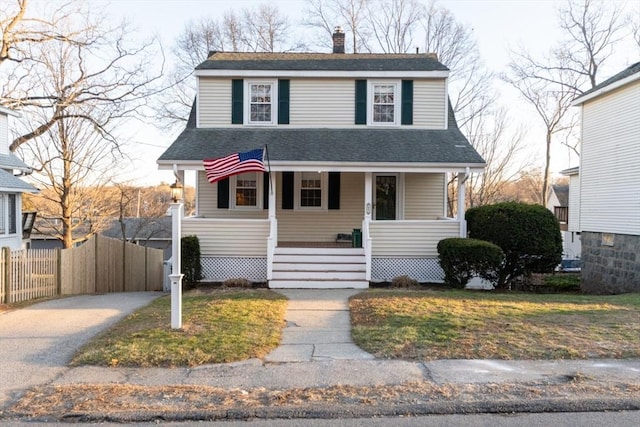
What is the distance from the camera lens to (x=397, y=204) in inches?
607

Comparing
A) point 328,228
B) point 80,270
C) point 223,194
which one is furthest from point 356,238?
point 80,270

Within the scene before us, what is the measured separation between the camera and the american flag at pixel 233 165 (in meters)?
11.1

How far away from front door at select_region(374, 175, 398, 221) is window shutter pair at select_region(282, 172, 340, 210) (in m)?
1.28

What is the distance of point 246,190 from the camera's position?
15.2m

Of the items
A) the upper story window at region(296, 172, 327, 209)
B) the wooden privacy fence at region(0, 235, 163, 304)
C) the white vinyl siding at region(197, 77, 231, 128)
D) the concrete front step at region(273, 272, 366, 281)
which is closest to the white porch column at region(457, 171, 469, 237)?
the concrete front step at region(273, 272, 366, 281)

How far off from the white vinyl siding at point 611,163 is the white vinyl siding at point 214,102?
1160cm

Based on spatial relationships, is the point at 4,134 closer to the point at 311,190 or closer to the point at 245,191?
the point at 245,191

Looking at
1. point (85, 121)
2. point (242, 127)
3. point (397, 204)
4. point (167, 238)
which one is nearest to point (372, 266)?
point (397, 204)

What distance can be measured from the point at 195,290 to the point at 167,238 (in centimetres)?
2902

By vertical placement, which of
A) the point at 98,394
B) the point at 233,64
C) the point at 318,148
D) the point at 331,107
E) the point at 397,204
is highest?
the point at 233,64

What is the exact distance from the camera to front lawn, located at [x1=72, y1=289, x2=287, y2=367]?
6.42m

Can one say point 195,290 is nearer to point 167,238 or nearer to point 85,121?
point 85,121

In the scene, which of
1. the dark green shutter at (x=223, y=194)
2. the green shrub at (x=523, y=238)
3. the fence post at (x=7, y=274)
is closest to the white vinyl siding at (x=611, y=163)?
the green shrub at (x=523, y=238)

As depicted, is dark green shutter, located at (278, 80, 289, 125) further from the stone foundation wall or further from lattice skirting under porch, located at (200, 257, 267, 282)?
the stone foundation wall
